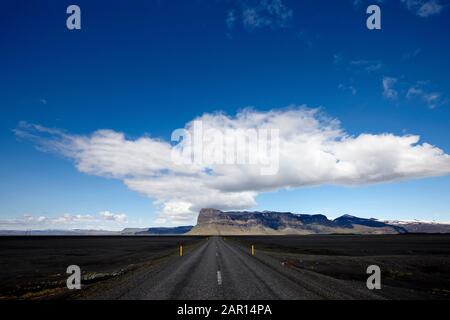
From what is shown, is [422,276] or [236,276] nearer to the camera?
[236,276]

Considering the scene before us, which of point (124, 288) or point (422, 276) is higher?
point (124, 288)
